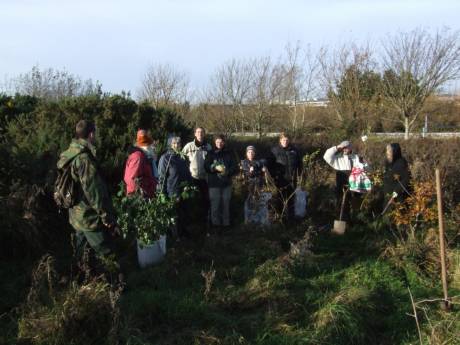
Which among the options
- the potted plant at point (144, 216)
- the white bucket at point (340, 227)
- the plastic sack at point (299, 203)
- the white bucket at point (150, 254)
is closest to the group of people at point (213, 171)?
the plastic sack at point (299, 203)

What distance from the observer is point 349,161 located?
27.6 feet

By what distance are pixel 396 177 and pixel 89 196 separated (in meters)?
4.84

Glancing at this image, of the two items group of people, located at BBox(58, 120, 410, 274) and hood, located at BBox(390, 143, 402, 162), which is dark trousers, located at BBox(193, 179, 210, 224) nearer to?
group of people, located at BBox(58, 120, 410, 274)

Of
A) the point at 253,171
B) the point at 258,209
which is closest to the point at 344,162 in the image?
Result: the point at 253,171

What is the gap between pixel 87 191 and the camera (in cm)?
475

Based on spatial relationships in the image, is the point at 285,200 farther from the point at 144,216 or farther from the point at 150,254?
the point at 144,216

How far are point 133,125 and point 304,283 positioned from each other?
4.64 meters

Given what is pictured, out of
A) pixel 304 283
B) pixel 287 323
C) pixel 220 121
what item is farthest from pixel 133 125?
pixel 220 121

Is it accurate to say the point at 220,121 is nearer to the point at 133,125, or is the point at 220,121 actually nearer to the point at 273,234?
the point at 133,125

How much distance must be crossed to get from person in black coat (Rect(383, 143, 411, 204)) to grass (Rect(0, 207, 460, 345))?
1.47 m

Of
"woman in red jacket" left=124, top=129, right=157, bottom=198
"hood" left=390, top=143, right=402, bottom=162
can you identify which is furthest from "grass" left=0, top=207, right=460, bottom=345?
"hood" left=390, top=143, right=402, bottom=162

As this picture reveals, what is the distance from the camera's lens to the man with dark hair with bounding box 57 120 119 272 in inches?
187

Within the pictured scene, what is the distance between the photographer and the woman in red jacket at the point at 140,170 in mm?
5973

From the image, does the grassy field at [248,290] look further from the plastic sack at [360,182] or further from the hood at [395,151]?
the hood at [395,151]
